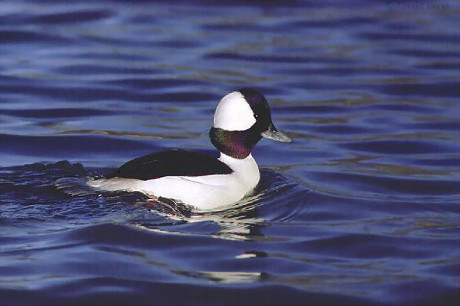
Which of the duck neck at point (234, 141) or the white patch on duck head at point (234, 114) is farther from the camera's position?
the duck neck at point (234, 141)

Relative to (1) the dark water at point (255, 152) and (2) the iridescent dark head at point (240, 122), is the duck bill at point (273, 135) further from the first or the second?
(1) the dark water at point (255, 152)

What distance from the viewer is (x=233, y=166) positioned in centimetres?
981

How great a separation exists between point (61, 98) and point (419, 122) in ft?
12.5

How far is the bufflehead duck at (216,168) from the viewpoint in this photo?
9.12 metres

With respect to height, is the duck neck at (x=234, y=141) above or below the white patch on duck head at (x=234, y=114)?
below

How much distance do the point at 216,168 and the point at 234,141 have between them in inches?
16.1

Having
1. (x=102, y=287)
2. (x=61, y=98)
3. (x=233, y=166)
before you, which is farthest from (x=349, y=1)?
(x=102, y=287)

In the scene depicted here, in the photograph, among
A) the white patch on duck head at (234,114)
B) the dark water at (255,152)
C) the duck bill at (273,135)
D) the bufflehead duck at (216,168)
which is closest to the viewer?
the dark water at (255,152)

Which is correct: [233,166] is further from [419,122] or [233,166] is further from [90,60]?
[90,60]

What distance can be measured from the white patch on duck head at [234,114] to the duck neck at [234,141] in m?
0.04

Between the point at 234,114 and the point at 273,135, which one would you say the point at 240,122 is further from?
the point at 273,135

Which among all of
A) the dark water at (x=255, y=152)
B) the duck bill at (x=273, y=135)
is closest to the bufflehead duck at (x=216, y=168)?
the duck bill at (x=273, y=135)

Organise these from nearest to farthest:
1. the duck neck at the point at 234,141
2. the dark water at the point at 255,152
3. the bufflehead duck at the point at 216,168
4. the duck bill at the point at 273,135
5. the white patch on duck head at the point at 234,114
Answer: the dark water at the point at 255,152
the bufflehead duck at the point at 216,168
the white patch on duck head at the point at 234,114
the duck neck at the point at 234,141
the duck bill at the point at 273,135

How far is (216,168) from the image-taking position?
31.0ft
